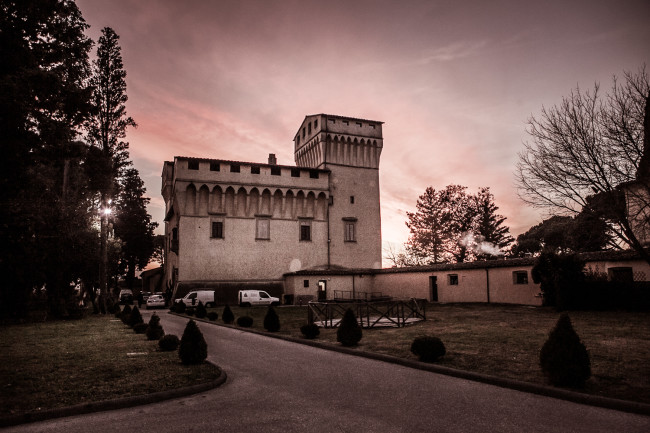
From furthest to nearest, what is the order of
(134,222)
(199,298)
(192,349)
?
(134,222)
(199,298)
(192,349)

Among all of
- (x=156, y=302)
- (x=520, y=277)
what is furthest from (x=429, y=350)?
(x=156, y=302)

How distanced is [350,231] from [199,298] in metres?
17.9

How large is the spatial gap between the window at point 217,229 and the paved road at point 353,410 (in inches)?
1287

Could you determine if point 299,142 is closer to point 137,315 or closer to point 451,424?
point 137,315

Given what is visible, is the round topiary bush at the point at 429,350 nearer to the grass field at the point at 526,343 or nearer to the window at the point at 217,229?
the grass field at the point at 526,343

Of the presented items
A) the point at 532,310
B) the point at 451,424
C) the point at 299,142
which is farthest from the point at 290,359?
the point at 299,142

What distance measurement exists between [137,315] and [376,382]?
1550 cm

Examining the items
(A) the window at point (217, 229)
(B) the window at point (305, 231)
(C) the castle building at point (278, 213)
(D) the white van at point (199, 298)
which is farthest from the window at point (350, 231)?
(D) the white van at point (199, 298)

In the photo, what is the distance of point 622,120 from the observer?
11.9 metres

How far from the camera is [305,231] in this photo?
147ft

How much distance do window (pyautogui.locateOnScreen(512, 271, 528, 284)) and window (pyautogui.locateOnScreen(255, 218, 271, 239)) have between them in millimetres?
23949

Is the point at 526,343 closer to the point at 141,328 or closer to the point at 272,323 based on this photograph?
the point at 272,323

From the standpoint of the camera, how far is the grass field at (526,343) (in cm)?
846

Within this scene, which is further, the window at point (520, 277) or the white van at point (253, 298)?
the white van at point (253, 298)
